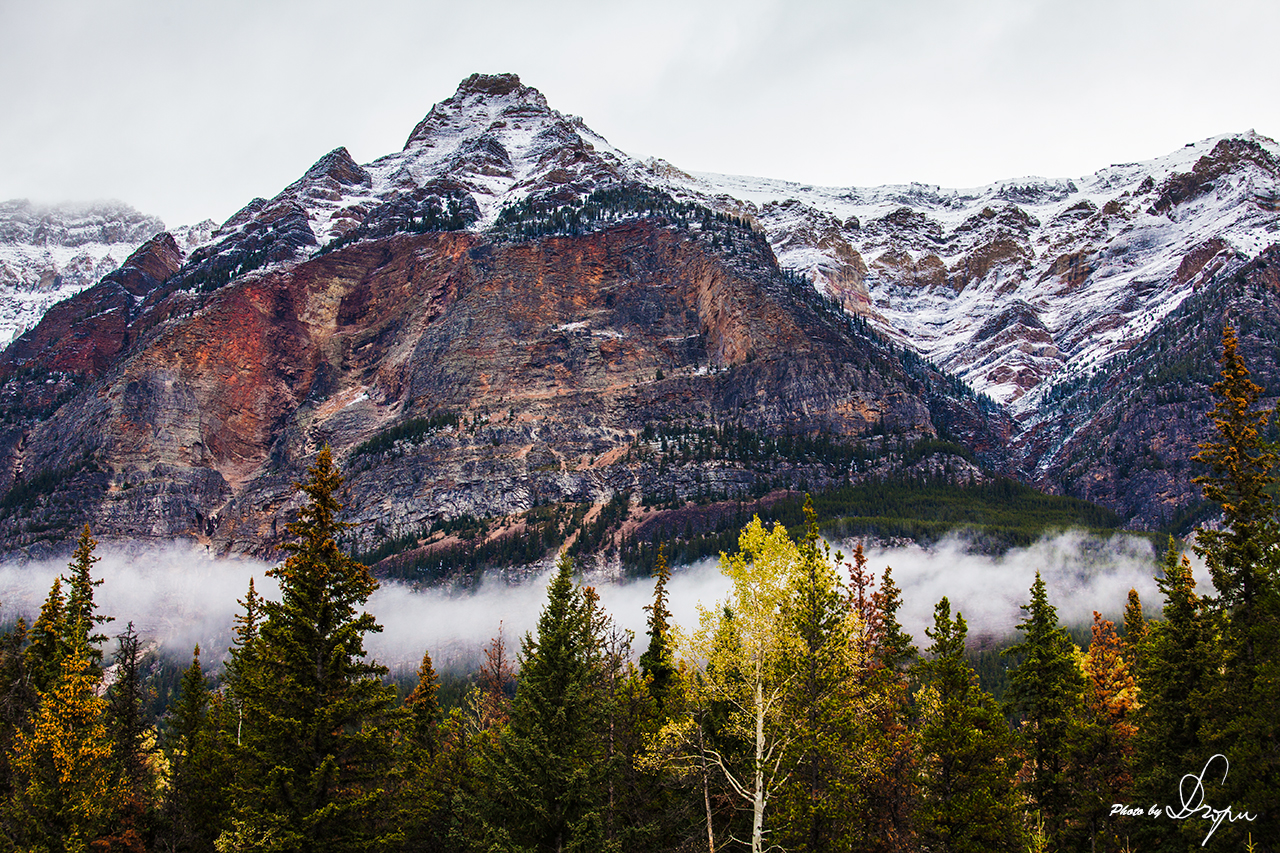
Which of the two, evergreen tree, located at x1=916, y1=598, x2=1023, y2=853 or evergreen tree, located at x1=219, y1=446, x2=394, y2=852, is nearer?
evergreen tree, located at x1=219, y1=446, x2=394, y2=852

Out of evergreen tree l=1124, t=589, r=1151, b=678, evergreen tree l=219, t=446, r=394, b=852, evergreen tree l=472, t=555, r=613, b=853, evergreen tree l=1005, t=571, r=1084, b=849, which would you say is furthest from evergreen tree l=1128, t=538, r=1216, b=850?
evergreen tree l=219, t=446, r=394, b=852

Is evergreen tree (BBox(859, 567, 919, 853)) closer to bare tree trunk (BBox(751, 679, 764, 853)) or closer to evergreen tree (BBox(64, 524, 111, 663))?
bare tree trunk (BBox(751, 679, 764, 853))

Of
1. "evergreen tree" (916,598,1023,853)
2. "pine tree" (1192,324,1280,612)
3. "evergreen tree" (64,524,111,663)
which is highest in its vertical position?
"pine tree" (1192,324,1280,612)

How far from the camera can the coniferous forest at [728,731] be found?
70.3 ft

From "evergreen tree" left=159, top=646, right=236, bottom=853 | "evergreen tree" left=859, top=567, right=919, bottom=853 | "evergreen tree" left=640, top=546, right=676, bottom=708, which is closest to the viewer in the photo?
"evergreen tree" left=859, top=567, right=919, bottom=853

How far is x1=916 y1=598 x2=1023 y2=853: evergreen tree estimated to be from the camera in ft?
84.0

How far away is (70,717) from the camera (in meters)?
27.0

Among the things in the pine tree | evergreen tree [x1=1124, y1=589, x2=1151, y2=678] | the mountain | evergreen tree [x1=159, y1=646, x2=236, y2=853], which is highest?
the mountain

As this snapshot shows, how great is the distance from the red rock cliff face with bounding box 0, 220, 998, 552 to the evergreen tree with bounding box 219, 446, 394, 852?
14101 cm

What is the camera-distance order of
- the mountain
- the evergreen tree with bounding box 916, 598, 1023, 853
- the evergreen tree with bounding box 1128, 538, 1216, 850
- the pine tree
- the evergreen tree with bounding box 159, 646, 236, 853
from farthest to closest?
the mountain → the evergreen tree with bounding box 159, 646, 236, 853 → the evergreen tree with bounding box 1128, 538, 1216, 850 → the evergreen tree with bounding box 916, 598, 1023, 853 → the pine tree

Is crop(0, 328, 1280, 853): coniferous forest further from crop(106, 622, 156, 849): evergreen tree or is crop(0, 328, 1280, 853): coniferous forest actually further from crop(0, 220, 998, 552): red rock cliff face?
crop(0, 220, 998, 552): red rock cliff face
